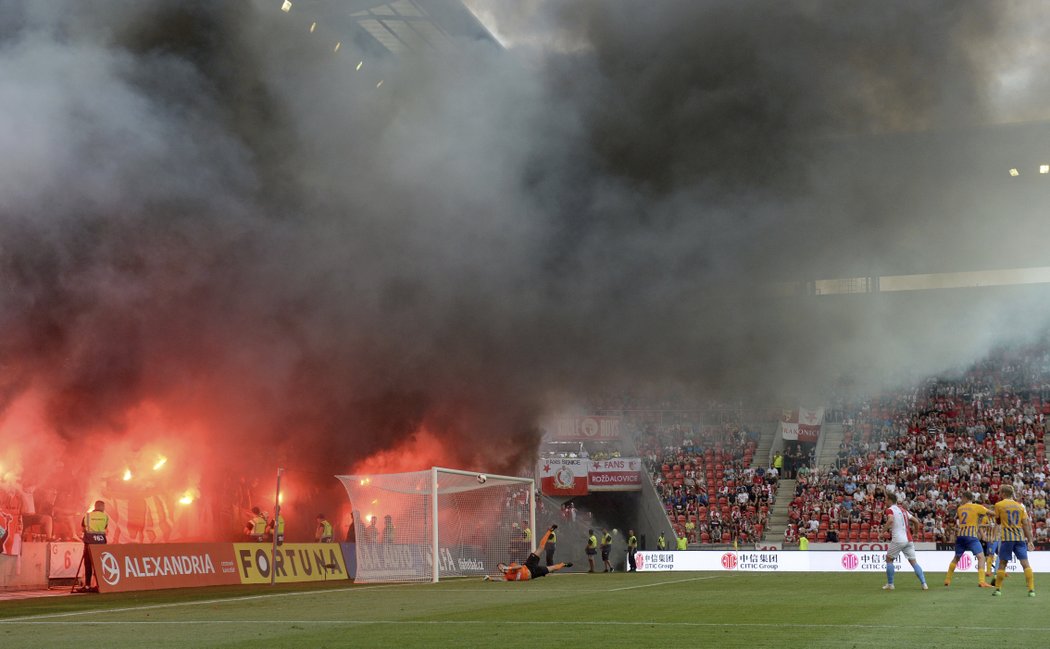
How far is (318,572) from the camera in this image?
28594mm

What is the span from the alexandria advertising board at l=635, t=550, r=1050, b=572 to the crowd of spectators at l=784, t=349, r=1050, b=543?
584 centimetres

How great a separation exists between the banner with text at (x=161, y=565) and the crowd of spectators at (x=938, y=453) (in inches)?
836

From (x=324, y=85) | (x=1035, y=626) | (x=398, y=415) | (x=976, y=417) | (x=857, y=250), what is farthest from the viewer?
(x=976, y=417)

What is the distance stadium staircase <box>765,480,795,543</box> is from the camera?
40.8 metres

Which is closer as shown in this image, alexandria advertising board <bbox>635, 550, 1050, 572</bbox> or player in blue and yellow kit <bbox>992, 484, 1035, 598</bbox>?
player in blue and yellow kit <bbox>992, 484, 1035, 598</bbox>

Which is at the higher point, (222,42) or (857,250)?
(222,42)

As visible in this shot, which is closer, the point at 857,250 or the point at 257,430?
the point at 857,250

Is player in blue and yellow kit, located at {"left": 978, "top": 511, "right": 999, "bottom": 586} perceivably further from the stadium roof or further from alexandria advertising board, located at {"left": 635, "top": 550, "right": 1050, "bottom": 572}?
the stadium roof

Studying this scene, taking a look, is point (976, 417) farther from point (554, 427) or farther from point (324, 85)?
point (324, 85)

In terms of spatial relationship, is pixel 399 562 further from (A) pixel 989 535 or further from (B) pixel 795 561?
(A) pixel 989 535

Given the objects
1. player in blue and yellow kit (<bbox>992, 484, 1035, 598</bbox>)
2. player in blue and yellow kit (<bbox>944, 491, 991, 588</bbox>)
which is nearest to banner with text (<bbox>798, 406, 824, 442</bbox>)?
player in blue and yellow kit (<bbox>944, 491, 991, 588</bbox>)

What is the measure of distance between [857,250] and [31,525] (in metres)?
21.8

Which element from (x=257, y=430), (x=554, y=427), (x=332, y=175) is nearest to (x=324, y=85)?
(x=332, y=175)

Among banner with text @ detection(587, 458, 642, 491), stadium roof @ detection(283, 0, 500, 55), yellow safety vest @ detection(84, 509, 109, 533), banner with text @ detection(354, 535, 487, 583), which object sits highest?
stadium roof @ detection(283, 0, 500, 55)
